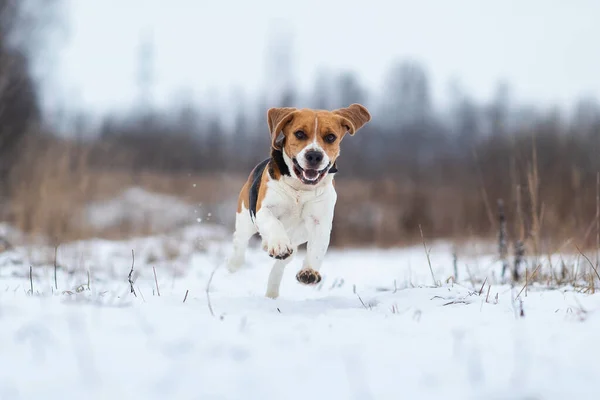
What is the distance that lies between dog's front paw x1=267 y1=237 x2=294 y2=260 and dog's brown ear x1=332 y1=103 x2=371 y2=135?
111cm

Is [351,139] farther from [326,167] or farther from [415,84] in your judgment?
[326,167]

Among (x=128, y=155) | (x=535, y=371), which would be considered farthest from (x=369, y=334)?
(x=128, y=155)

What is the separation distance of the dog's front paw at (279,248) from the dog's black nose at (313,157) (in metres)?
0.56

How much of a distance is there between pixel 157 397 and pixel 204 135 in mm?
32309

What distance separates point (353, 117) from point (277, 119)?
65 centimetres

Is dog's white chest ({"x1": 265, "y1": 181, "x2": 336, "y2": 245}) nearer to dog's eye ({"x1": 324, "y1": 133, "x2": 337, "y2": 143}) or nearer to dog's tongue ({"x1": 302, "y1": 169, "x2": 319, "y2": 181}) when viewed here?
dog's tongue ({"x1": 302, "y1": 169, "x2": 319, "y2": 181})

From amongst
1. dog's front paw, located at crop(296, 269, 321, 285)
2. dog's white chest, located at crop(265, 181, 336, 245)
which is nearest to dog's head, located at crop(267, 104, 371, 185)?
dog's white chest, located at crop(265, 181, 336, 245)

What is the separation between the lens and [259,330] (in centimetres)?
233

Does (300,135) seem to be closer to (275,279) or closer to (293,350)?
(275,279)

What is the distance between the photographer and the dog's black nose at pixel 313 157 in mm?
3918

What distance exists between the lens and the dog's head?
13.0 feet

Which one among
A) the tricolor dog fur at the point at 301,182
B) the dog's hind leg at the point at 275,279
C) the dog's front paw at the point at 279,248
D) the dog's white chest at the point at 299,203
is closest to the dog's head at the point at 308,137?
the tricolor dog fur at the point at 301,182

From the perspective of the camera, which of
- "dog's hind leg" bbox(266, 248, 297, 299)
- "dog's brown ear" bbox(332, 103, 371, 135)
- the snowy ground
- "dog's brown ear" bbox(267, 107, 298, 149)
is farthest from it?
"dog's hind leg" bbox(266, 248, 297, 299)

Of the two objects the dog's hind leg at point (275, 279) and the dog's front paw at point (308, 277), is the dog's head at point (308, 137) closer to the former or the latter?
the dog's front paw at point (308, 277)
